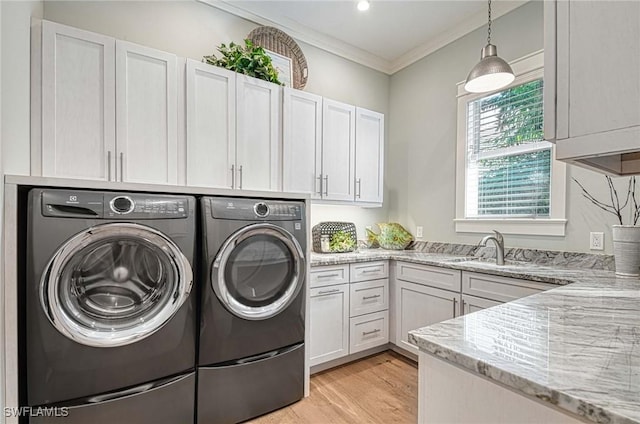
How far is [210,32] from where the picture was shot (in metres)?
2.53

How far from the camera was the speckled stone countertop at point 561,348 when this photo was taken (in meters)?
0.52

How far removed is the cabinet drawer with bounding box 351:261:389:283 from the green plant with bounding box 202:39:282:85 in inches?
64.4

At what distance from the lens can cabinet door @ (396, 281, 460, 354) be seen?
2277 millimetres

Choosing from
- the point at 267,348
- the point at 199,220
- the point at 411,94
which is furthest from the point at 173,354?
the point at 411,94

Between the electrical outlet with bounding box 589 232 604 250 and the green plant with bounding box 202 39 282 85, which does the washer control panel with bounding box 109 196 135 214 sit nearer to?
the green plant with bounding box 202 39 282 85

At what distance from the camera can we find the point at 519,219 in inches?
96.7

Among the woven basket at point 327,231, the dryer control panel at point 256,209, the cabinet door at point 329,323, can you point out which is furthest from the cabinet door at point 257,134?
the cabinet door at point 329,323

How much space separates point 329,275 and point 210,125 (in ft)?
4.51

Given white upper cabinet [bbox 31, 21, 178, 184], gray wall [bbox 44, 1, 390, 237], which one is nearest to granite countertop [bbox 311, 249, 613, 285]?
gray wall [bbox 44, 1, 390, 237]

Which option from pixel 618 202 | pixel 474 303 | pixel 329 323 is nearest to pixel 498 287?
pixel 474 303

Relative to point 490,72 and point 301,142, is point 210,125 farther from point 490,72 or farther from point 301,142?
point 490,72

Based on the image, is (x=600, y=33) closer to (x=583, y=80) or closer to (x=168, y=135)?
(x=583, y=80)

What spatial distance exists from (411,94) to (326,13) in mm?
1214

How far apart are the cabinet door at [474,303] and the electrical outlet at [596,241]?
30.5 inches
